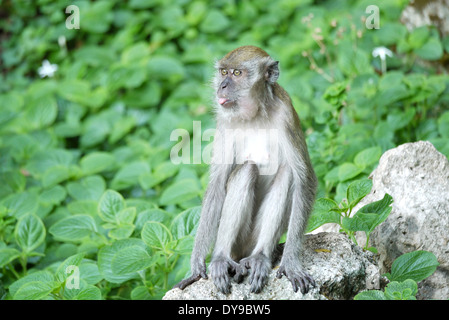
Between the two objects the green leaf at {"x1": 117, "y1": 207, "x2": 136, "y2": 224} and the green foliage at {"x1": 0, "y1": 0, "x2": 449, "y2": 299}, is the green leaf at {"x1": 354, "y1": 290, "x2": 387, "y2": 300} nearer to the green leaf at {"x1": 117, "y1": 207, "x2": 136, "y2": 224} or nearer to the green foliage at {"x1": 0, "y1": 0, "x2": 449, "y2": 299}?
the green foliage at {"x1": 0, "y1": 0, "x2": 449, "y2": 299}

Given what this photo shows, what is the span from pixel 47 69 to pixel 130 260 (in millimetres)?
7383

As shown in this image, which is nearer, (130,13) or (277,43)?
(277,43)

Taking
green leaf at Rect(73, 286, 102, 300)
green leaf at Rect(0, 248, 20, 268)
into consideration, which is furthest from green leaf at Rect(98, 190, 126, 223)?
green leaf at Rect(73, 286, 102, 300)

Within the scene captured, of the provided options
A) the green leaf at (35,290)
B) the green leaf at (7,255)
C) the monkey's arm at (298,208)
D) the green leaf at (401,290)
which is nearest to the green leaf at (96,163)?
the green leaf at (7,255)

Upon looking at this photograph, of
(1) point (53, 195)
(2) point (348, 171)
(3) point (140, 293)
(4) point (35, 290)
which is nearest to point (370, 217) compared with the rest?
(2) point (348, 171)

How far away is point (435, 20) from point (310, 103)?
2514mm

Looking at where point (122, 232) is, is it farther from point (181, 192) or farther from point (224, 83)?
point (224, 83)

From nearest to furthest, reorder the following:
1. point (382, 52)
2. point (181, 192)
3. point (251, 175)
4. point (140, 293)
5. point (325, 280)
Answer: point (325, 280) → point (251, 175) → point (140, 293) → point (181, 192) → point (382, 52)

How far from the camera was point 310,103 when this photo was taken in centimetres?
915

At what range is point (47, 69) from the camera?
11922mm

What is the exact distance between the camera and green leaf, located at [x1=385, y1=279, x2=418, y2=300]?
4.46 m

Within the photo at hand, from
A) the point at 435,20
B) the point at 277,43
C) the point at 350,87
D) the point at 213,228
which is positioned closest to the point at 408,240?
the point at 213,228
